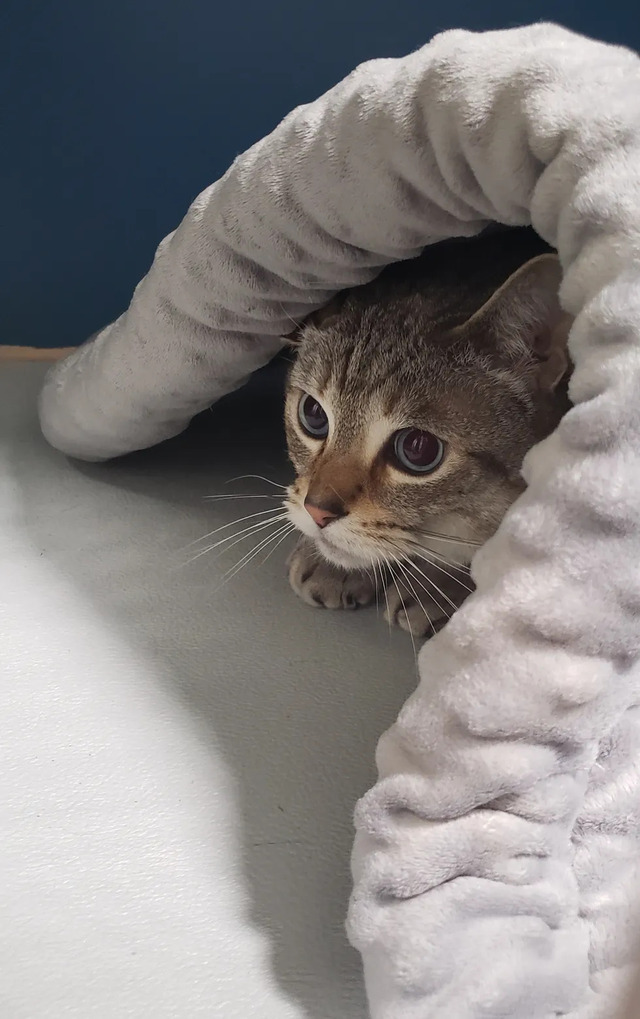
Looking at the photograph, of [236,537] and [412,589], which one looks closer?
[412,589]

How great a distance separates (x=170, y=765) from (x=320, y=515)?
0.31 m

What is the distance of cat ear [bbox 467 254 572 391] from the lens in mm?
846

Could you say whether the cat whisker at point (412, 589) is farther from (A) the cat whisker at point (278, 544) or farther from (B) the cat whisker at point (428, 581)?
(A) the cat whisker at point (278, 544)

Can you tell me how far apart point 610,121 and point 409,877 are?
0.57m

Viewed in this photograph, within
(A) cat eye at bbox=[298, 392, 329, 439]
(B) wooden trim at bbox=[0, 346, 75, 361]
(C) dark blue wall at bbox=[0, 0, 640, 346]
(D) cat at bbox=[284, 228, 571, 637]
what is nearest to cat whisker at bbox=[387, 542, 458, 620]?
Result: (D) cat at bbox=[284, 228, 571, 637]

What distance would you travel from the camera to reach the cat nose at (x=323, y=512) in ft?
3.09

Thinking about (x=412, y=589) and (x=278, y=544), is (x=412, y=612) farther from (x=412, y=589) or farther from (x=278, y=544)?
(x=278, y=544)

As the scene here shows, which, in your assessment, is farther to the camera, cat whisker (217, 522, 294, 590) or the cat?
cat whisker (217, 522, 294, 590)

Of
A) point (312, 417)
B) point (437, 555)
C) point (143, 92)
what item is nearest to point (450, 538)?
point (437, 555)

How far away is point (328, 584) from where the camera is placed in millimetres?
1072

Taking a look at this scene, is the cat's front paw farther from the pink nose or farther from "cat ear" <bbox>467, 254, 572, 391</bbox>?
"cat ear" <bbox>467, 254, 572, 391</bbox>

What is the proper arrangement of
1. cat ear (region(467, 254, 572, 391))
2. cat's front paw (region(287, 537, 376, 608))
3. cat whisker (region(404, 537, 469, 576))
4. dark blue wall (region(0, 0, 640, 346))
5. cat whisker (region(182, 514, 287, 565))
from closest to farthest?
cat ear (region(467, 254, 572, 391))
cat whisker (region(404, 537, 469, 576))
cat's front paw (region(287, 537, 376, 608))
cat whisker (region(182, 514, 287, 565))
dark blue wall (region(0, 0, 640, 346))

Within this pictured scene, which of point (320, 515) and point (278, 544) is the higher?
point (320, 515)

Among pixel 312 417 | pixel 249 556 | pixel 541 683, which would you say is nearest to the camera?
pixel 541 683
